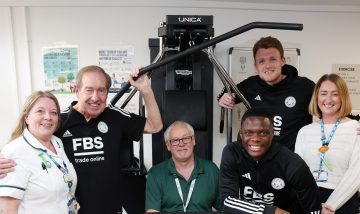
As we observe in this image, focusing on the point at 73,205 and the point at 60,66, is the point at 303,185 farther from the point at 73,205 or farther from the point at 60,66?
the point at 60,66

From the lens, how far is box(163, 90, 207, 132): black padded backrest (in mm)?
2303

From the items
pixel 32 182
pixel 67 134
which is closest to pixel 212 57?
pixel 67 134

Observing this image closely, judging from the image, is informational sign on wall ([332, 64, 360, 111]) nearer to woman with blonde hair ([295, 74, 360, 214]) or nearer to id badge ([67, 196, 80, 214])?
woman with blonde hair ([295, 74, 360, 214])

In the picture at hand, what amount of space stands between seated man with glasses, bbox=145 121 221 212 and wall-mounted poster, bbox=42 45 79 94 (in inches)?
56.0

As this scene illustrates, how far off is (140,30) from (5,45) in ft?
4.43

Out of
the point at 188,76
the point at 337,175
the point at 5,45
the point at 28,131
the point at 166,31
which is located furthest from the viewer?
the point at 5,45

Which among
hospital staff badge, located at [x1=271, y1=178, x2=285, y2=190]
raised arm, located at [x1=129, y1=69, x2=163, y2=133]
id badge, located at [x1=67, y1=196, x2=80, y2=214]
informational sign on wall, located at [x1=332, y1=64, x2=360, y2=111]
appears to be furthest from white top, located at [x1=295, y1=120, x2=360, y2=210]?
informational sign on wall, located at [x1=332, y1=64, x2=360, y2=111]

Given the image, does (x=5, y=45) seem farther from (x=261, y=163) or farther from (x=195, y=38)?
(x=261, y=163)

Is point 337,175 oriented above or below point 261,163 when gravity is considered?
below

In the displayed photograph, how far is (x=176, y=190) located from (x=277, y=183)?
2.37ft

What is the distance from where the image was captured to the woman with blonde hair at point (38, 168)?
1329 millimetres

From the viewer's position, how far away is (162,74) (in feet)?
8.36

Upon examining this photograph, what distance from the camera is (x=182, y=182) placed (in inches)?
78.7

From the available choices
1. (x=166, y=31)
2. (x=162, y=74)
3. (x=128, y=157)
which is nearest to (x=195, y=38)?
(x=166, y=31)
